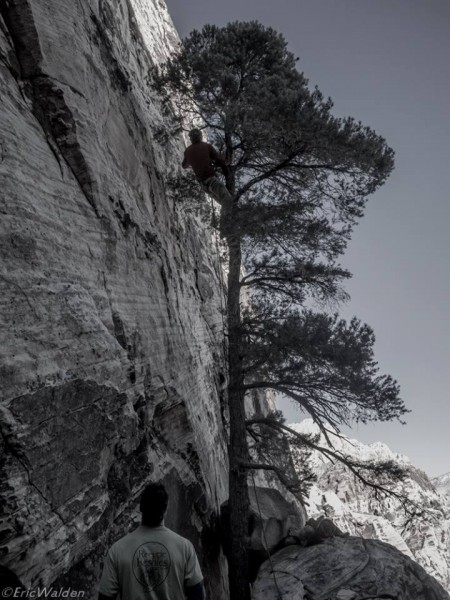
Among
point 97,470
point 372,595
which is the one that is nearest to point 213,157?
point 97,470

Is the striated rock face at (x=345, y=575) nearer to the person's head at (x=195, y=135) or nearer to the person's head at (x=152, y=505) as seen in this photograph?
the person's head at (x=152, y=505)

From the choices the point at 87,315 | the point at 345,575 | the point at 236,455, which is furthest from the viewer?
the point at 236,455

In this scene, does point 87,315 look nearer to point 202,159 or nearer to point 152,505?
point 152,505

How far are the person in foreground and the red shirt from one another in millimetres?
7791

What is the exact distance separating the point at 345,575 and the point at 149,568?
6.36 meters

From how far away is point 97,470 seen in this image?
4.65 metres

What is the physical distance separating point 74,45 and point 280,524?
1030cm

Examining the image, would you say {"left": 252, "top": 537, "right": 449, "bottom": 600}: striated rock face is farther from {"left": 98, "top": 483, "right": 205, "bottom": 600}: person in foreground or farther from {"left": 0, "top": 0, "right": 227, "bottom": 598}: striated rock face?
{"left": 98, "top": 483, "right": 205, "bottom": 600}: person in foreground

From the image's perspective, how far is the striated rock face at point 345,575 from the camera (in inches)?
292

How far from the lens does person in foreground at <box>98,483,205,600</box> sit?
9.78 ft

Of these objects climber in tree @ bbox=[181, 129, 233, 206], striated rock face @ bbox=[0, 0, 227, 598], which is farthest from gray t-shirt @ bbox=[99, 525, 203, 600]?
climber in tree @ bbox=[181, 129, 233, 206]

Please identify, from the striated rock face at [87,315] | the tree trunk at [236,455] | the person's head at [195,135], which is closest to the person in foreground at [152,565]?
the striated rock face at [87,315]

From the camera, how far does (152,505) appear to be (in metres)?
3.14

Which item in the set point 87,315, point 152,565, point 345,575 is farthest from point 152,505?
point 345,575
